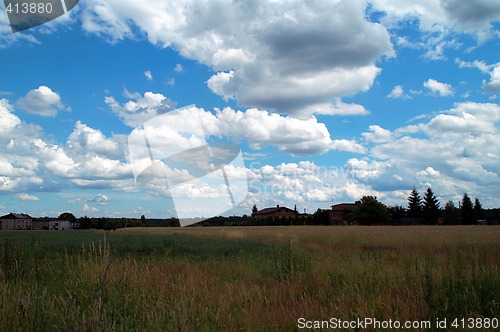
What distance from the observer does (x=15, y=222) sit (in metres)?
136

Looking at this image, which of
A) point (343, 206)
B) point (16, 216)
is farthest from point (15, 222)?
point (343, 206)

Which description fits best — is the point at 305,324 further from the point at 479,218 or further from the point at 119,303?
the point at 479,218

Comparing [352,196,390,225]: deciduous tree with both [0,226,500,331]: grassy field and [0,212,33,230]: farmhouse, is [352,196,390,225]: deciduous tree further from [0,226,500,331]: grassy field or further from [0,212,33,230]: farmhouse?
[0,212,33,230]: farmhouse

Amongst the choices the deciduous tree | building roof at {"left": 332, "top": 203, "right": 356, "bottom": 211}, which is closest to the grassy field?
the deciduous tree

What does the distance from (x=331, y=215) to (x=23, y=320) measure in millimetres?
102549

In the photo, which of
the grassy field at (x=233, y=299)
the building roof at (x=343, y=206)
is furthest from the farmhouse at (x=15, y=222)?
the grassy field at (x=233, y=299)

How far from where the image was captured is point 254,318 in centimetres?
519

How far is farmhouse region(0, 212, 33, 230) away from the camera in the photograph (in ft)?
436

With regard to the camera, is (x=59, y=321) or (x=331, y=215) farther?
(x=331, y=215)

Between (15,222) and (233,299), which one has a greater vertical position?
(233,299)

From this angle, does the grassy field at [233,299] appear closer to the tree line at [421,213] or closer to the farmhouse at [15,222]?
the tree line at [421,213]

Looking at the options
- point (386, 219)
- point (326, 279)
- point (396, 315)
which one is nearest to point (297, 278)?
point (326, 279)

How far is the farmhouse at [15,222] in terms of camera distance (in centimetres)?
13301

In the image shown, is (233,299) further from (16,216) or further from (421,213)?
(16,216)
